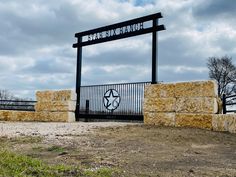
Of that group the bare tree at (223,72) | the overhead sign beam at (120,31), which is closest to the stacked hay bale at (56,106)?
the overhead sign beam at (120,31)

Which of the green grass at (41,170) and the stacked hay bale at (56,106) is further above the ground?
the stacked hay bale at (56,106)

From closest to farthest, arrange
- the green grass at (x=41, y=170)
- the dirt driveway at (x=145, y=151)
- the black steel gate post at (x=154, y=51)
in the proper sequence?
the green grass at (x=41, y=170) → the dirt driveway at (x=145, y=151) → the black steel gate post at (x=154, y=51)

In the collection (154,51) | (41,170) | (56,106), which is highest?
(154,51)

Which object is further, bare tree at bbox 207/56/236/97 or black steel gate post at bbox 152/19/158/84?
bare tree at bbox 207/56/236/97

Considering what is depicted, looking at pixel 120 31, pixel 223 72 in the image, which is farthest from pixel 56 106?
pixel 223 72

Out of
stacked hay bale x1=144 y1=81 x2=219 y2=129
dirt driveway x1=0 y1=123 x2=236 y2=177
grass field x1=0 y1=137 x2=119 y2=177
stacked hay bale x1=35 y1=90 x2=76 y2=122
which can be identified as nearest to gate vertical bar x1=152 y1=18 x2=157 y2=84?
stacked hay bale x1=144 y1=81 x2=219 y2=129

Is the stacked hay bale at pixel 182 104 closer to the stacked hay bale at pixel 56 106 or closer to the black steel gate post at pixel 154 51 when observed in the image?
the black steel gate post at pixel 154 51

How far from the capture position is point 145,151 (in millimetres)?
5680

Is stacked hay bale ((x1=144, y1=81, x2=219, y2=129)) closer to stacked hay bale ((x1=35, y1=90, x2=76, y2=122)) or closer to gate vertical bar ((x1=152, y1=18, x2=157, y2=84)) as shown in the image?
gate vertical bar ((x1=152, y1=18, x2=157, y2=84))

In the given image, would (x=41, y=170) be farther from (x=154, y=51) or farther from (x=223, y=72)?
(x=223, y=72)

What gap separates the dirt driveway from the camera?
4.48m

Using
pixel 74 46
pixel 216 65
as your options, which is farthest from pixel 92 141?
pixel 216 65

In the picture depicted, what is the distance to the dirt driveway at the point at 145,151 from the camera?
448cm

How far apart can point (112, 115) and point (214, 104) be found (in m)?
4.82
